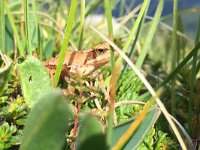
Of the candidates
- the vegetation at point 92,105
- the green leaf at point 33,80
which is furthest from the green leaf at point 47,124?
the green leaf at point 33,80

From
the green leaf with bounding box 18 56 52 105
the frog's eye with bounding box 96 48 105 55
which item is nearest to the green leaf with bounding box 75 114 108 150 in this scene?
the green leaf with bounding box 18 56 52 105

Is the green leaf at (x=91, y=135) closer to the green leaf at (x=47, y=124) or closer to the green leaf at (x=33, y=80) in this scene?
the green leaf at (x=47, y=124)

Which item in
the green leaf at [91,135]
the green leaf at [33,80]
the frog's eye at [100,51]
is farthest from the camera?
the frog's eye at [100,51]

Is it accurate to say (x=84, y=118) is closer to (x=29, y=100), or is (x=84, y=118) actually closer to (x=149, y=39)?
(x=29, y=100)

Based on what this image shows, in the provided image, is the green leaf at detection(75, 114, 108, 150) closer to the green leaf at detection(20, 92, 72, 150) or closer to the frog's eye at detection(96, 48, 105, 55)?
the green leaf at detection(20, 92, 72, 150)

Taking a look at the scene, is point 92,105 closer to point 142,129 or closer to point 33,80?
point 33,80

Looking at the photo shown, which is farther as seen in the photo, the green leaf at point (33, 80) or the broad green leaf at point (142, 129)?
the green leaf at point (33, 80)
